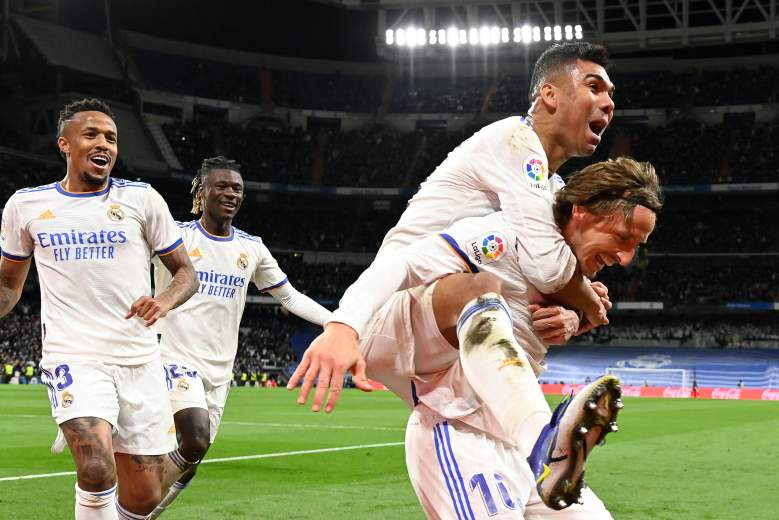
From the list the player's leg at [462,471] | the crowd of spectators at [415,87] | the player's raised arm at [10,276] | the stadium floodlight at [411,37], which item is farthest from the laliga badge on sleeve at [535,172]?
the crowd of spectators at [415,87]

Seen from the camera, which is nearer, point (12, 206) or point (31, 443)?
point (12, 206)

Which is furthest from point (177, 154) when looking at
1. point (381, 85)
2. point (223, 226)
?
point (223, 226)

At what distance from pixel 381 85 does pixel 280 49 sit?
20.0 ft

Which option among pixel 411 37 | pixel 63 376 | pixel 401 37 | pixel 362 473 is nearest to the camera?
pixel 63 376

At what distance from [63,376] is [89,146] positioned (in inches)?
53.6

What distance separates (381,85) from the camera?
55219 mm

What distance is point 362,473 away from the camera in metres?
10.7

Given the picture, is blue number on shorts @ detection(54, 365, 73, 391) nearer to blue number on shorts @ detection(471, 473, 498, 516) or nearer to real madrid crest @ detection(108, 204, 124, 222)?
real madrid crest @ detection(108, 204, 124, 222)

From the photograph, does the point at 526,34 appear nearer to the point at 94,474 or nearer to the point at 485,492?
the point at 94,474

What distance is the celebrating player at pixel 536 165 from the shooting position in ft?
12.4

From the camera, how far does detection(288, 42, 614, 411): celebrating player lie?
12.4ft

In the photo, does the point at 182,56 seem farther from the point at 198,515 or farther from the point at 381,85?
the point at 198,515

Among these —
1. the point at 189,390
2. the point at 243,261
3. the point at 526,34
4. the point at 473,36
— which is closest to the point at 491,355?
the point at 189,390

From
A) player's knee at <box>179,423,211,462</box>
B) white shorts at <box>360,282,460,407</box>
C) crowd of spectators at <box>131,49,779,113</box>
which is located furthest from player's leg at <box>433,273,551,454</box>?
crowd of spectators at <box>131,49,779,113</box>
